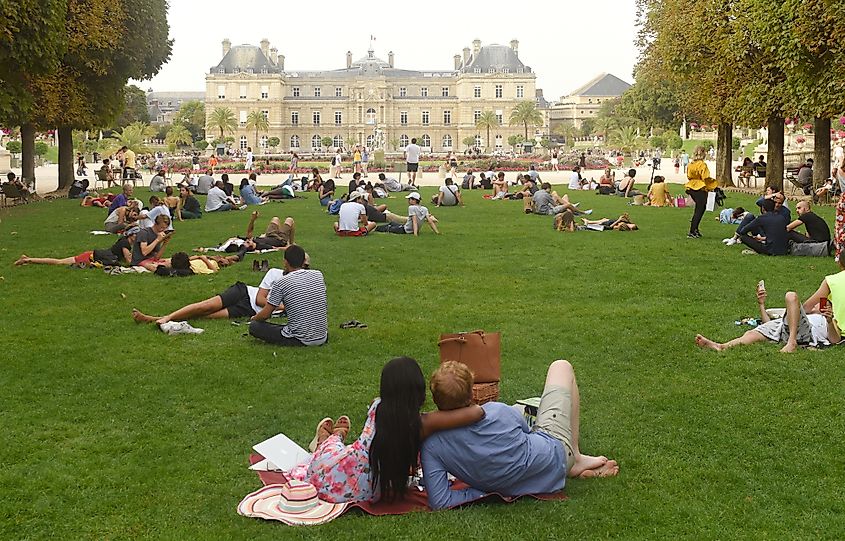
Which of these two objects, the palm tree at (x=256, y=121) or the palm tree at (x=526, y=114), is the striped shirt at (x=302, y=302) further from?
the palm tree at (x=256, y=121)

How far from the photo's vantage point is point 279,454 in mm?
5582

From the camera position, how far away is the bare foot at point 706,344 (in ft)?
26.5

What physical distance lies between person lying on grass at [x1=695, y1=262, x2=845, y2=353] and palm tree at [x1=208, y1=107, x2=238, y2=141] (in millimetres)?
96528

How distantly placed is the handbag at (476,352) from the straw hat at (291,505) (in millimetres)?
1331

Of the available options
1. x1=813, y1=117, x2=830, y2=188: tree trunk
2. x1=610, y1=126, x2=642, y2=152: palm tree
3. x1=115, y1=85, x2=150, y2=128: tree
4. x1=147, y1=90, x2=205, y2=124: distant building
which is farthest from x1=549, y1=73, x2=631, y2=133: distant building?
x1=813, y1=117, x2=830, y2=188: tree trunk

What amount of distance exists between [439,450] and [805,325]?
4.27m

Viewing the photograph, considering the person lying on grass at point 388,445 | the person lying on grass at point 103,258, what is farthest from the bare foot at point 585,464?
the person lying on grass at point 103,258

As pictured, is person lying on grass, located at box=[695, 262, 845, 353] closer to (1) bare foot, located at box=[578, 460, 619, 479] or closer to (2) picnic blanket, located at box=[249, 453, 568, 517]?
(1) bare foot, located at box=[578, 460, 619, 479]

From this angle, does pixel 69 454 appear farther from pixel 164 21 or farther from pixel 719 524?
pixel 164 21

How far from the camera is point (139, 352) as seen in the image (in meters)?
8.23

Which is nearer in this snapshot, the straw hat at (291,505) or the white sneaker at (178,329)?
the straw hat at (291,505)

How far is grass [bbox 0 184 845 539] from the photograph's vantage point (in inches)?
189

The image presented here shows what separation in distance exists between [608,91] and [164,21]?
11504cm

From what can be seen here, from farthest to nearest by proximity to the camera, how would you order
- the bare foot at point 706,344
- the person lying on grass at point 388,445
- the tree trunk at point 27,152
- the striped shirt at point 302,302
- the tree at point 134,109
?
the tree at point 134,109, the tree trunk at point 27,152, the striped shirt at point 302,302, the bare foot at point 706,344, the person lying on grass at point 388,445
